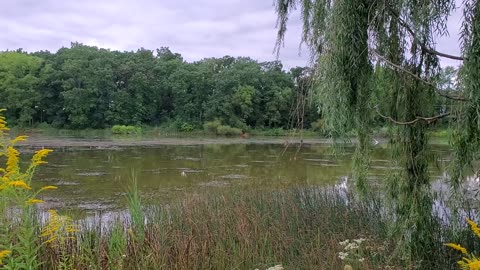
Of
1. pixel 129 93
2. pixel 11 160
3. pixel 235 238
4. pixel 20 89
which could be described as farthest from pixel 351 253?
pixel 20 89

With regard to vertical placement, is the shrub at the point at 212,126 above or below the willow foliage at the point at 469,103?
below

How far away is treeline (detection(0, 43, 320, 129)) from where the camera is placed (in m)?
48.0

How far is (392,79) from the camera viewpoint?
451 centimetres

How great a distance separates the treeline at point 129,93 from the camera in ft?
157

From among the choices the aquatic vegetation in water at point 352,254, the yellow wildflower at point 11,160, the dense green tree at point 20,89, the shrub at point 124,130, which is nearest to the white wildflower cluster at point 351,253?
the aquatic vegetation in water at point 352,254

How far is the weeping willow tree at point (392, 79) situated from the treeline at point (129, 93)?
128 feet

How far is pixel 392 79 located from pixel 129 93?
49.7 m

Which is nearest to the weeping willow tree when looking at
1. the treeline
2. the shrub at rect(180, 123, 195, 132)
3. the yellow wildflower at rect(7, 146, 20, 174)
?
the yellow wildflower at rect(7, 146, 20, 174)

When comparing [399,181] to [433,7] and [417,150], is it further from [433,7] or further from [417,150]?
[433,7]

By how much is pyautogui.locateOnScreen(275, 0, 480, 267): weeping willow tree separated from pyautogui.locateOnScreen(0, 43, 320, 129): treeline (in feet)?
128

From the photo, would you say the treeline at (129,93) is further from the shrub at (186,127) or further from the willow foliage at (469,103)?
the willow foliage at (469,103)

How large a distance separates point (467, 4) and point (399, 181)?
1704 millimetres

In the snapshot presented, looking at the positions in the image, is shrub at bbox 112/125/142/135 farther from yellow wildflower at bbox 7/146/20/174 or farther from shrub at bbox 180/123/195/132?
yellow wildflower at bbox 7/146/20/174

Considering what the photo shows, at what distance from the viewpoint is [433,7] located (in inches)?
152
